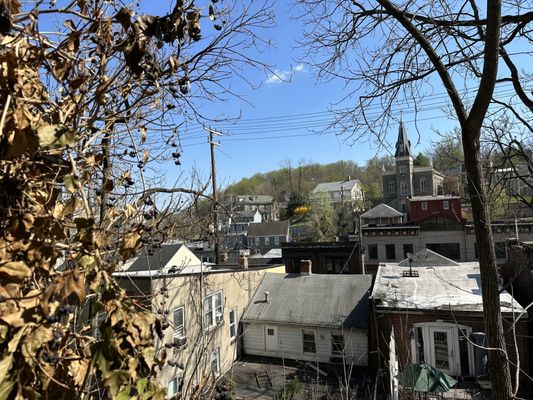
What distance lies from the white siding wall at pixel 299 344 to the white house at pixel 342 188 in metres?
46.3

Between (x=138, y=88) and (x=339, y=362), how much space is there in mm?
14820

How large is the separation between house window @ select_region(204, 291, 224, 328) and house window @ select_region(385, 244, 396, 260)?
70.3 ft

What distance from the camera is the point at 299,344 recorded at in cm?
1590

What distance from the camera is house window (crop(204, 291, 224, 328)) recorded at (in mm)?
13586

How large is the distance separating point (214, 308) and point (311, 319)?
14.1 feet

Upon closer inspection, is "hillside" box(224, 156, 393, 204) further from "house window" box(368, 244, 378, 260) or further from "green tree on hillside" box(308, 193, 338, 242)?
"house window" box(368, 244, 378, 260)

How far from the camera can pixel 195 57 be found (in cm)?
292

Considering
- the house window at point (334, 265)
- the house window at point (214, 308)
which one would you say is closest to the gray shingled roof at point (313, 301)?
the house window at point (214, 308)

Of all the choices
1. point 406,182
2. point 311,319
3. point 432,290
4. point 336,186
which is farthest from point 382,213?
point 311,319

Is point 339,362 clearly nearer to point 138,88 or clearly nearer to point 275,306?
point 275,306

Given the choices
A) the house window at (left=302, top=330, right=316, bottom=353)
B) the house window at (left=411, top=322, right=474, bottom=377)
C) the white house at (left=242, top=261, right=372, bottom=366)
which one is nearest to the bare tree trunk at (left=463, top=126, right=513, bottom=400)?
the house window at (left=411, top=322, right=474, bottom=377)

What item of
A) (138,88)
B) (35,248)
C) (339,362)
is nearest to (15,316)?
(35,248)

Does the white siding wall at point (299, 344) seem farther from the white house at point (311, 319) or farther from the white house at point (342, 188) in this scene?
the white house at point (342, 188)

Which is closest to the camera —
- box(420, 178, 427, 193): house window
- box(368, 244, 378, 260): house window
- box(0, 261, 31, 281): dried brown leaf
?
box(0, 261, 31, 281): dried brown leaf
